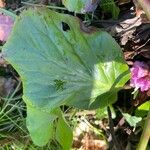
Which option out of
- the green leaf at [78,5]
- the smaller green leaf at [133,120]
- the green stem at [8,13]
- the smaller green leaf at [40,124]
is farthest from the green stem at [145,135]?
the green stem at [8,13]

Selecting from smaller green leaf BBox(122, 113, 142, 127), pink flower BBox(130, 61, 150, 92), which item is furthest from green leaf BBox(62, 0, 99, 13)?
smaller green leaf BBox(122, 113, 142, 127)

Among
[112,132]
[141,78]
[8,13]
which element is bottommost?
[112,132]

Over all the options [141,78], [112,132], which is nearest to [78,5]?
[141,78]

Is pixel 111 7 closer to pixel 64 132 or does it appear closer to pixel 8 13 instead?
pixel 8 13

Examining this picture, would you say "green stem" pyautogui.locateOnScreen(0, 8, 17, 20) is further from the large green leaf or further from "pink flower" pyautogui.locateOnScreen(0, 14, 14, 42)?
the large green leaf

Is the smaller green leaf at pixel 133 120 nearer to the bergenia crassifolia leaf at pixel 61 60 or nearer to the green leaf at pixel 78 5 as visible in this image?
the bergenia crassifolia leaf at pixel 61 60
